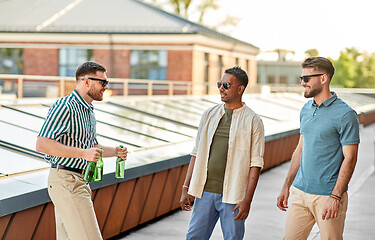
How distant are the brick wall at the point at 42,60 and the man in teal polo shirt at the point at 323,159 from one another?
2881cm

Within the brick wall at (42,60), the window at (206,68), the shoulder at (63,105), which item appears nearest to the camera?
the shoulder at (63,105)

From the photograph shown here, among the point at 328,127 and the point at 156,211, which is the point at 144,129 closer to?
the point at 156,211

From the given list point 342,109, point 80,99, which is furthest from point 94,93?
point 342,109

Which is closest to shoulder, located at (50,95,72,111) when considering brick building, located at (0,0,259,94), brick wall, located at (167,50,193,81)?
brick building, located at (0,0,259,94)

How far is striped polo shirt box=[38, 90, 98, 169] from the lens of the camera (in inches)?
143

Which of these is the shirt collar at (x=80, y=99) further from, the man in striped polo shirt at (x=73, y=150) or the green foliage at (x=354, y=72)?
the green foliage at (x=354, y=72)

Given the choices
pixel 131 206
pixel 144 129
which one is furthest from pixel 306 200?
pixel 144 129

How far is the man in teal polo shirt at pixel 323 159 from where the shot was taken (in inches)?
150

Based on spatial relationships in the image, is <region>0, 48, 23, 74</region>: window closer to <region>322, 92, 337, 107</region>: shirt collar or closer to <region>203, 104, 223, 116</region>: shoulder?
<region>203, 104, 223, 116</region>: shoulder

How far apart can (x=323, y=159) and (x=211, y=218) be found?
89cm

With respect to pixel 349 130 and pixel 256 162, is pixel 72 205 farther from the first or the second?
pixel 349 130

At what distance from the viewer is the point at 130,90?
2931cm

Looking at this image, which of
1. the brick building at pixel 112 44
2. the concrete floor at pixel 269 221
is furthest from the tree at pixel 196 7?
the concrete floor at pixel 269 221

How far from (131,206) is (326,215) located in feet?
11.1
